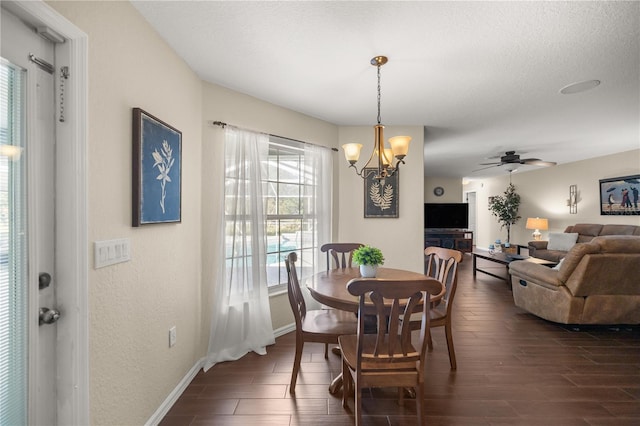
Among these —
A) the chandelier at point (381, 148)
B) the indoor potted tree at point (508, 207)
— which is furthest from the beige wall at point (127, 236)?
the indoor potted tree at point (508, 207)

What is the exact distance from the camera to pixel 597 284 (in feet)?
9.70

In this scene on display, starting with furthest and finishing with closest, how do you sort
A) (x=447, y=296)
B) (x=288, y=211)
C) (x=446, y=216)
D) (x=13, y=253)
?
(x=446, y=216) < (x=288, y=211) < (x=447, y=296) < (x=13, y=253)

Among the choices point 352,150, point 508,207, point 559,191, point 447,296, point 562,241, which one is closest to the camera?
point 352,150

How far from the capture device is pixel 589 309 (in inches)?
119

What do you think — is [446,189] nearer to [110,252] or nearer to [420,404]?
[420,404]

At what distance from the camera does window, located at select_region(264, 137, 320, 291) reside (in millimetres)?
3119

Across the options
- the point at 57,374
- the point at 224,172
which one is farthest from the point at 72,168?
the point at 224,172

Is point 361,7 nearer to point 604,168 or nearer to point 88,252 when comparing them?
point 88,252

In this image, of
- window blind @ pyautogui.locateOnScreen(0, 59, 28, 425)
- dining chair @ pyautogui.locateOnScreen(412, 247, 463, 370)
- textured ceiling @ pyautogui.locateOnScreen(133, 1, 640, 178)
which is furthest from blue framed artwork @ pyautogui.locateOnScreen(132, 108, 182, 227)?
dining chair @ pyautogui.locateOnScreen(412, 247, 463, 370)

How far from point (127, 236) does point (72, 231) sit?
1.13 ft

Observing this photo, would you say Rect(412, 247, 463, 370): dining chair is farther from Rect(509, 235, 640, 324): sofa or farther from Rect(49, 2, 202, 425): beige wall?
Rect(49, 2, 202, 425): beige wall

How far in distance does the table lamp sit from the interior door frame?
819 cm

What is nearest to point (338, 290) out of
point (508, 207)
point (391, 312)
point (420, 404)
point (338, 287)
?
point (338, 287)

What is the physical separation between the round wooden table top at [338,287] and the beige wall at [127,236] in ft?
3.32
